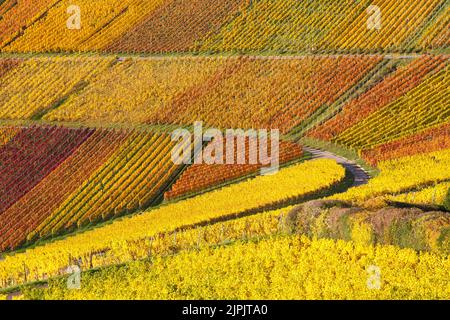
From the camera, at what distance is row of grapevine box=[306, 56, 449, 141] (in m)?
59.7

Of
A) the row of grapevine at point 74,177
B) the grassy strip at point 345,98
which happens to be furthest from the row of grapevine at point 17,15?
the grassy strip at point 345,98

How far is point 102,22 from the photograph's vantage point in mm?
83375

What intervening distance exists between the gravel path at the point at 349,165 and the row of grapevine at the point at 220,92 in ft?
10.8

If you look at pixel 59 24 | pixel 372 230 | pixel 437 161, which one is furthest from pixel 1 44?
pixel 372 230

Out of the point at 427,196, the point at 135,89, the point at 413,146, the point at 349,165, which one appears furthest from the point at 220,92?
the point at 427,196

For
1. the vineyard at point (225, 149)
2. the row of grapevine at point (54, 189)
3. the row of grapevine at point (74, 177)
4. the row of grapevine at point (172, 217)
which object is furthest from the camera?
the row of grapevine at point (74, 177)

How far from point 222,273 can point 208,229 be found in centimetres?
861

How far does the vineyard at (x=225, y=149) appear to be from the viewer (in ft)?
111

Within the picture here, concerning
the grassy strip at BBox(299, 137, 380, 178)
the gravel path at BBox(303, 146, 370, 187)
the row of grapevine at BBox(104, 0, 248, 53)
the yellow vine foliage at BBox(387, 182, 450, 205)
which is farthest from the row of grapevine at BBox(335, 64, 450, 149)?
the row of grapevine at BBox(104, 0, 248, 53)

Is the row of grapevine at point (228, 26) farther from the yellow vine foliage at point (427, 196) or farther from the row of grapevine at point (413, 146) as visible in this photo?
the yellow vine foliage at point (427, 196)

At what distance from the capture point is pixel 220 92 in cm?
6619

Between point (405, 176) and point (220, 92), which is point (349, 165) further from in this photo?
point (220, 92)

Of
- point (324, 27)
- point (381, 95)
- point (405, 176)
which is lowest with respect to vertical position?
point (405, 176)

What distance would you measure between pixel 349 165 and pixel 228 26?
26040 mm
